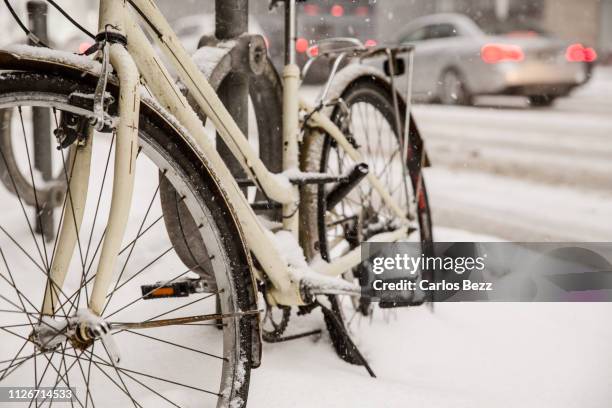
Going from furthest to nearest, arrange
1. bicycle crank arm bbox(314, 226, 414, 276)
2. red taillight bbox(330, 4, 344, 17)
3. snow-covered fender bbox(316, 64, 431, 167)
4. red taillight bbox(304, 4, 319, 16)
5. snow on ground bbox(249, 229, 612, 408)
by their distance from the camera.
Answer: red taillight bbox(330, 4, 344, 17) → red taillight bbox(304, 4, 319, 16) → snow-covered fender bbox(316, 64, 431, 167) → bicycle crank arm bbox(314, 226, 414, 276) → snow on ground bbox(249, 229, 612, 408)

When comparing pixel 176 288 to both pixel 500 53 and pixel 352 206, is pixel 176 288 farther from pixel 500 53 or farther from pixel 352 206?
pixel 500 53

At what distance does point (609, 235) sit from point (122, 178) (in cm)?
362

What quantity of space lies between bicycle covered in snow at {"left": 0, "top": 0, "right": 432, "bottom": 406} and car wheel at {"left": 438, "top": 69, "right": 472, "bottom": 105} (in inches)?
316

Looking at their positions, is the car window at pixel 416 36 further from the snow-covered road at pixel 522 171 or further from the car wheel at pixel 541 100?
the car wheel at pixel 541 100

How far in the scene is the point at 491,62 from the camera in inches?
401

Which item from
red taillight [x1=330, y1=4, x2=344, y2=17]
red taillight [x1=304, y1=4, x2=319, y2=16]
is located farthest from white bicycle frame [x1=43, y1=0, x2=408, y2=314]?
red taillight [x1=330, y1=4, x2=344, y2=17]

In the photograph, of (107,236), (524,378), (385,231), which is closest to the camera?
(107,236)

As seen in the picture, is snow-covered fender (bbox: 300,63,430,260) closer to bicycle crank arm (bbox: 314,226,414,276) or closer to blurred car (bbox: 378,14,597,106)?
bicycle crank arm (bbox: 314,226,414,276)

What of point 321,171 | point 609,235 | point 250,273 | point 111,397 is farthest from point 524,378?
point 609,235

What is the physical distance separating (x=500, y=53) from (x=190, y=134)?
932 cm

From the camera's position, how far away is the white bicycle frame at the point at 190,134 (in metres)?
1.47

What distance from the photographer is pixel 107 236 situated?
1456mm

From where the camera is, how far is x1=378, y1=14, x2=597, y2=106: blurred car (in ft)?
33.6

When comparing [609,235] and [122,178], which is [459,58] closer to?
[609,235]
